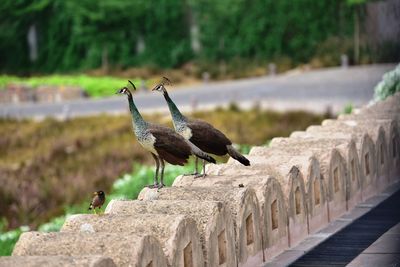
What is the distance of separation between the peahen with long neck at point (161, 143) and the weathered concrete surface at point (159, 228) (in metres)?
1.40

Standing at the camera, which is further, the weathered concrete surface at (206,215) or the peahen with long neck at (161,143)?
the peahen with long neck at (161,143)

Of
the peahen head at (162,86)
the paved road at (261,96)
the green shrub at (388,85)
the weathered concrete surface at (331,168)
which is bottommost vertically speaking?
the paved road at (261,96)

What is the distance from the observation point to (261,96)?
133 ft

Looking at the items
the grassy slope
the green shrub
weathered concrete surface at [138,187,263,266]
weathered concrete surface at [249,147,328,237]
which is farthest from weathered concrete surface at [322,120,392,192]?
the grassy slope

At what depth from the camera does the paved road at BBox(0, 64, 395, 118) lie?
38219 millimetres

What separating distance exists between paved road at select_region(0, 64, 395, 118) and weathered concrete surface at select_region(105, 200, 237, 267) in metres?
25.9

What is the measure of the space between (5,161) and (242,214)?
22.8 m

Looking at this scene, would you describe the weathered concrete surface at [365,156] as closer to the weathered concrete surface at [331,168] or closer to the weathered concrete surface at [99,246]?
the weathered concrete surface at [331,168]

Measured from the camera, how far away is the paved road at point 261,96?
38219 mm

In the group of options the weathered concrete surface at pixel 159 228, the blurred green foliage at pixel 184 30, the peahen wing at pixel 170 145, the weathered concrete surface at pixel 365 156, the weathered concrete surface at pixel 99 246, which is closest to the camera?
the weathered concrete surface at pixel 99 246

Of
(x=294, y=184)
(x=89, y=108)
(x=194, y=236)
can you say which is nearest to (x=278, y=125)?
(x=89, y=108)

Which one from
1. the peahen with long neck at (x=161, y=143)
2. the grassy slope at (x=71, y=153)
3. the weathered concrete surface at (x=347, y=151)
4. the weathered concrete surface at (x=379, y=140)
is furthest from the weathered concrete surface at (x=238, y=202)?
the grassy slope at (x=71, y=153)

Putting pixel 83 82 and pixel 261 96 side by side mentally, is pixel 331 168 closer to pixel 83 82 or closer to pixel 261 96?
pixel 261 96

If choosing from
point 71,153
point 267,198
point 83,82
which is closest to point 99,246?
point 267,198
